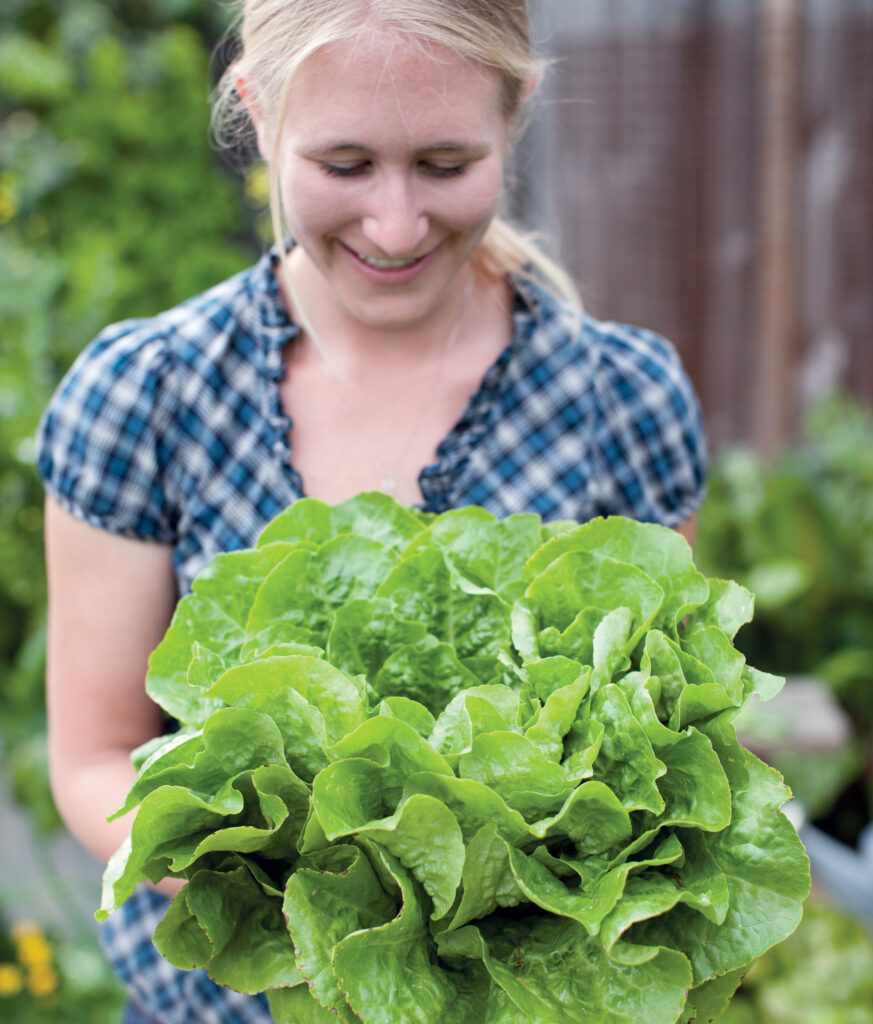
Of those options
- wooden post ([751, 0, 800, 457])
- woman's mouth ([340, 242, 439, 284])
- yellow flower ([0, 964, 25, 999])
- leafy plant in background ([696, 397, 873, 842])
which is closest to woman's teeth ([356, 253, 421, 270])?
woman's mouth ([340, 242, 439, 284])

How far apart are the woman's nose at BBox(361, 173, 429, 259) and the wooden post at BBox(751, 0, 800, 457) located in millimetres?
2819

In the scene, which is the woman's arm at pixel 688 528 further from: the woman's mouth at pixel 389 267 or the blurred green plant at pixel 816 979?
the blurred green plant at pixel 816 979

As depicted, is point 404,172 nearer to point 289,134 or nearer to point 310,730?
point 289,134

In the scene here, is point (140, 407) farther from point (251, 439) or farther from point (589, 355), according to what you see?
point (589, 355)

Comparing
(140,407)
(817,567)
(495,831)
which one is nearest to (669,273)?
(817,567)

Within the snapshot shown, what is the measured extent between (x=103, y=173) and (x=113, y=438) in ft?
10.9

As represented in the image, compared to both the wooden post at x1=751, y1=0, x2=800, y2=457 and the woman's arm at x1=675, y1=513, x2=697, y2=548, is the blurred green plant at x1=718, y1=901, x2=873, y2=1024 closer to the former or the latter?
the woman's arm at x1=675, y1=513, x2=697, y2=548

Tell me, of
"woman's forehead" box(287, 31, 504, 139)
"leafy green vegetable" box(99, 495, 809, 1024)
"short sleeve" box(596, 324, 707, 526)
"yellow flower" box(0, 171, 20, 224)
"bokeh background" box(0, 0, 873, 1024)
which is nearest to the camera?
"leafy green vegetable" box(99, 495, 809, 1024)

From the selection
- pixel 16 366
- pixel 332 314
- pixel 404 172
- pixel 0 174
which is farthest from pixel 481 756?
pixel 0 174

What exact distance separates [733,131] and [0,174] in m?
2.91

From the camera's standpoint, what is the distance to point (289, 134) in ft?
3.85

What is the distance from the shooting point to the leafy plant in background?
296 cm

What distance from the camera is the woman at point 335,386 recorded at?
115 centimetres

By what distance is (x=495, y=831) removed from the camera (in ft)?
2.58
